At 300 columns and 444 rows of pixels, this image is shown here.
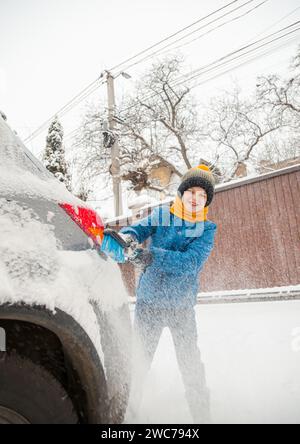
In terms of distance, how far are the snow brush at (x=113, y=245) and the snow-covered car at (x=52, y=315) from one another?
0.68 feet

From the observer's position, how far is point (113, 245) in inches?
64.4

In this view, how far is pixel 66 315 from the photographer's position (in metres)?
1.03

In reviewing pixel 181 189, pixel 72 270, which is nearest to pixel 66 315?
pixel 72 270

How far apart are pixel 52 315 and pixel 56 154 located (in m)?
19.5

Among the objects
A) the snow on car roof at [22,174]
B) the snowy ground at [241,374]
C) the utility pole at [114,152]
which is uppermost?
the utility pole at [114,152]

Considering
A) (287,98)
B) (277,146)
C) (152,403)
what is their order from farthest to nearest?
(277,146)
(287,98)
(152,403)

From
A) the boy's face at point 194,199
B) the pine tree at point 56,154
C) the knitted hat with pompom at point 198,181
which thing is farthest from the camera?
the pine tree at point 56,154

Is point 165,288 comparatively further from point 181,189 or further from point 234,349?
point 234,349

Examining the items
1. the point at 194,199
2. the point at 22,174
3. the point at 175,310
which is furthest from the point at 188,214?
the point at 22,174

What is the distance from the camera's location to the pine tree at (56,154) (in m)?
19.1

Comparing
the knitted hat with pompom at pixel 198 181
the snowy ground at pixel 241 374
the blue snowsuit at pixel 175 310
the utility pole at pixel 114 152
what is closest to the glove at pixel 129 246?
the blue snowsuit at pixel 175 310

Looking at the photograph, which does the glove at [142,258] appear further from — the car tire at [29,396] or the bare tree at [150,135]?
the bare tree at [150,135]

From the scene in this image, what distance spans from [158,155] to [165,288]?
19.2m

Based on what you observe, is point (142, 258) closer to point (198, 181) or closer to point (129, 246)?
point (129, 246)
